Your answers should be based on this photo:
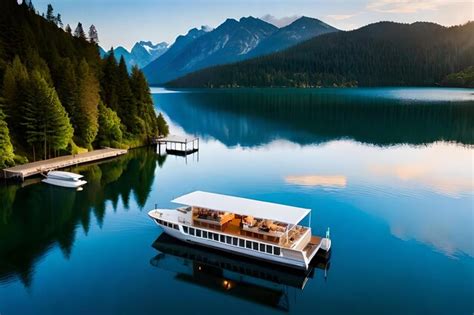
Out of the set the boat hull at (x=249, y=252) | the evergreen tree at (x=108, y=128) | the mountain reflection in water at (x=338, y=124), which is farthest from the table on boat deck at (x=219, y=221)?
the mountain reflection in water at (x=338, y=124)

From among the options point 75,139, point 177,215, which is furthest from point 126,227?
point 75,139

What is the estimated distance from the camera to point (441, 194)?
64.3 metres

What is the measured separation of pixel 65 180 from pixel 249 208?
37.3 metres

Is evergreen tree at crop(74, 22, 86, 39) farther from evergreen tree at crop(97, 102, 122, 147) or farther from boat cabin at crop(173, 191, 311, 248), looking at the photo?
boat cabin at crop(173, 191, 311, 248)

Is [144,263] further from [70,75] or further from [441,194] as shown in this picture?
[70,75]

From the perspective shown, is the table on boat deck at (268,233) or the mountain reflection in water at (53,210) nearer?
the table on boat deck at (268,233)

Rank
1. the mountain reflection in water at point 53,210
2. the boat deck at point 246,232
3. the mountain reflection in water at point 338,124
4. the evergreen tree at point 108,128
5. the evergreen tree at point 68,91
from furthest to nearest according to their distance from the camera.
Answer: the mountain reflection in water at point 338,124
the evergreen tree at point 108,128
the evergreen tree at point 68,91
the mountain reflection in water at point 53,210
the boat deck at point 246,232

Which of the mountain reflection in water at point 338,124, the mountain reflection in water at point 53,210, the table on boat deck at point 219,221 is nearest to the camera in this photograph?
the mountain reflection in water at point 53,210

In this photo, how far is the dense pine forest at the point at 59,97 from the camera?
247ft

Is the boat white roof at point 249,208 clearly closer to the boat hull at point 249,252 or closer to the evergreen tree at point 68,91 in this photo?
the boat hull at point 249,252

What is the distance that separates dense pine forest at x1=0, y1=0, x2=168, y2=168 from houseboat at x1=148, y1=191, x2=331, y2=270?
4007 centimetres

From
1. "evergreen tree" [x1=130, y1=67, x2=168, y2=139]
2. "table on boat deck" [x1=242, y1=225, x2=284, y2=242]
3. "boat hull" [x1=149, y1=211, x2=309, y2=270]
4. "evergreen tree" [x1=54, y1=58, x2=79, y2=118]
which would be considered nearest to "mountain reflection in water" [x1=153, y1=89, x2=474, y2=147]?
"evergreen tree" [x1=130, y1=67, x2=168, y2=139]

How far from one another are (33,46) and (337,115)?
11613cm

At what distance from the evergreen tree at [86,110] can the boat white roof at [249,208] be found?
50.1 metres
